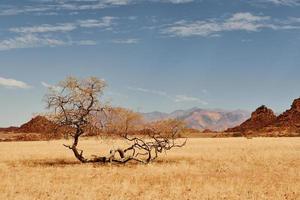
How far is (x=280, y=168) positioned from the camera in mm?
31797

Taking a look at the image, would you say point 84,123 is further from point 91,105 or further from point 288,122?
point 288,122

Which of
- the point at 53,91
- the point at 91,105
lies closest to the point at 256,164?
the point at 91,105

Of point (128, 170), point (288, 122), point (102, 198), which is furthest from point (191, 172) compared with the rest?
point (288, 122)

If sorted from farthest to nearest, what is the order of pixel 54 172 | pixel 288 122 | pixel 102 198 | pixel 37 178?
pixel 288 122
pixel 54 172
pixel 37 178
pixel 102 198

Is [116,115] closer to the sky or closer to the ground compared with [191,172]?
closer to the sky

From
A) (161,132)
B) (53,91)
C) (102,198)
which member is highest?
(53,91)

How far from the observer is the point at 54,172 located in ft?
95.7

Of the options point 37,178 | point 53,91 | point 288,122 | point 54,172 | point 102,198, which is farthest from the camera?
point 288,122

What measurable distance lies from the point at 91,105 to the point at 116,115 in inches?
120

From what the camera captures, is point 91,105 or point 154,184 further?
point 91,105

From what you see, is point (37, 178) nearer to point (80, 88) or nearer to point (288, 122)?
point (80, 88)

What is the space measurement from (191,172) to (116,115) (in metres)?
10.7

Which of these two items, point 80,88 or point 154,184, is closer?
point 154,184

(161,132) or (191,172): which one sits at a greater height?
(161,132)
